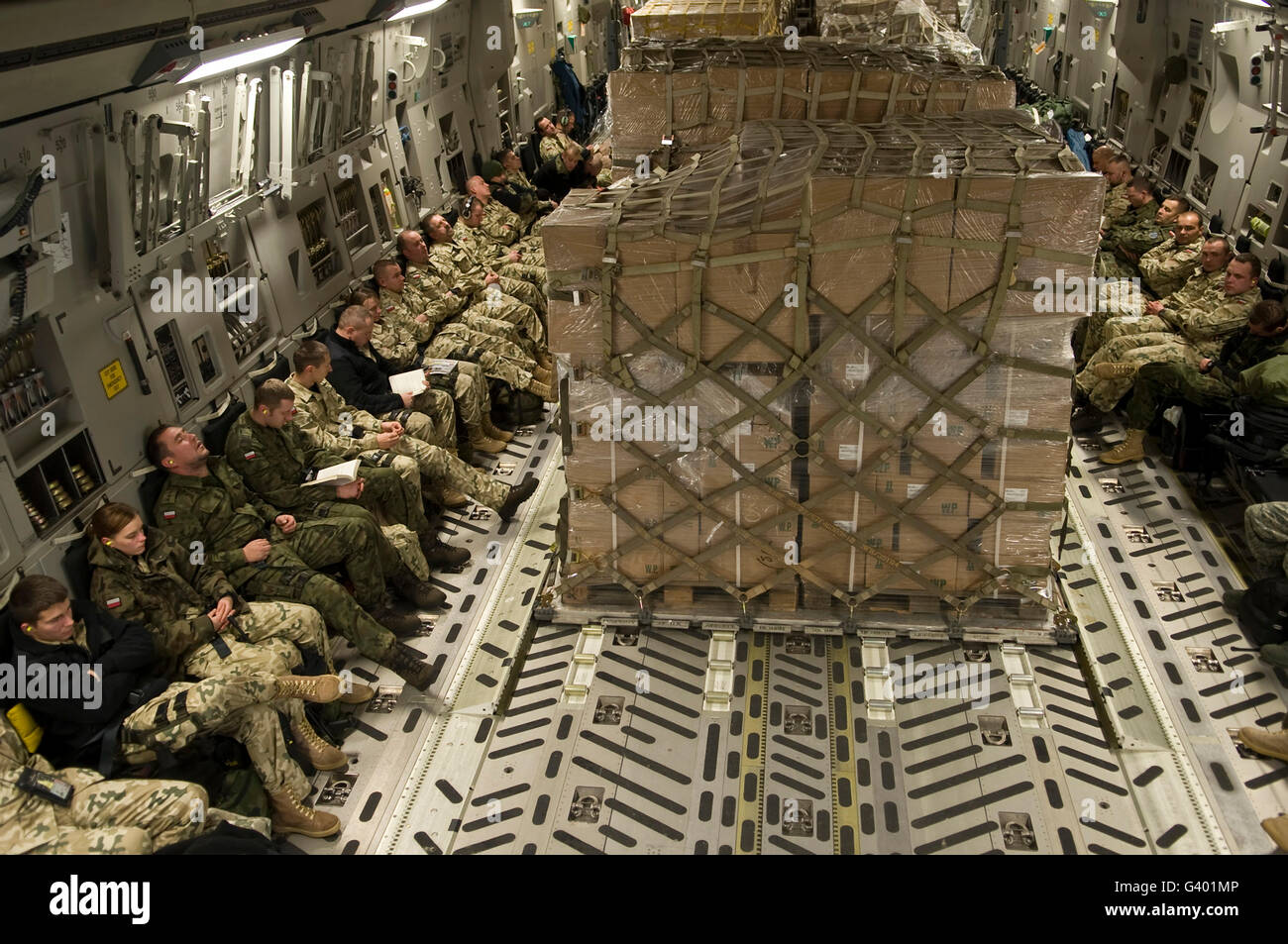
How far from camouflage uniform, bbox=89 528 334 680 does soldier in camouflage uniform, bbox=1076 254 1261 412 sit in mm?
5922

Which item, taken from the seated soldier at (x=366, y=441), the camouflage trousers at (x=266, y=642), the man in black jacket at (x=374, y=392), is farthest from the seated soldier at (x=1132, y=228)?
the camouflage trousers at (x=266, y=642)

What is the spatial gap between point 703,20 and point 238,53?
16.2ft

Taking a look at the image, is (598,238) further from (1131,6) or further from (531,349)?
(1131,6)

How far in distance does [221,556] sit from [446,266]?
14.8 ft

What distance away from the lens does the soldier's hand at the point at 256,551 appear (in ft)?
17.2

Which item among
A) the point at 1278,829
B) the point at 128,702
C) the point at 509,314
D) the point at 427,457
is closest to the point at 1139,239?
the point at 509,314

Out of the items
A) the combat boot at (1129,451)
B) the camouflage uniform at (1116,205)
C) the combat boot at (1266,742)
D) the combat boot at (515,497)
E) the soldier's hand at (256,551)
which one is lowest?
the combat boot at (515,497)

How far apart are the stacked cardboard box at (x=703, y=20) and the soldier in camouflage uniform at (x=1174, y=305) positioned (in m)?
4.21

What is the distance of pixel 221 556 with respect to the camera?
17.2 feet

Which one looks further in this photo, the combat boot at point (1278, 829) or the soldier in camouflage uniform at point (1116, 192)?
the soldier in camouflage uniform at point (1116, 192)

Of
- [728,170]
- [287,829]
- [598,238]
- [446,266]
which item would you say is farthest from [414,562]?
[446,266]

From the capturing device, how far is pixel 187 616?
4.84 m

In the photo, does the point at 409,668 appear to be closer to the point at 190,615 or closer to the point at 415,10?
the point at 190,615

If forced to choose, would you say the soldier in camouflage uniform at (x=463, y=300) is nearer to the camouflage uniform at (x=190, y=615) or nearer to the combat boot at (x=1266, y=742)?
the camouflage uniform at (x=190, y=615)
